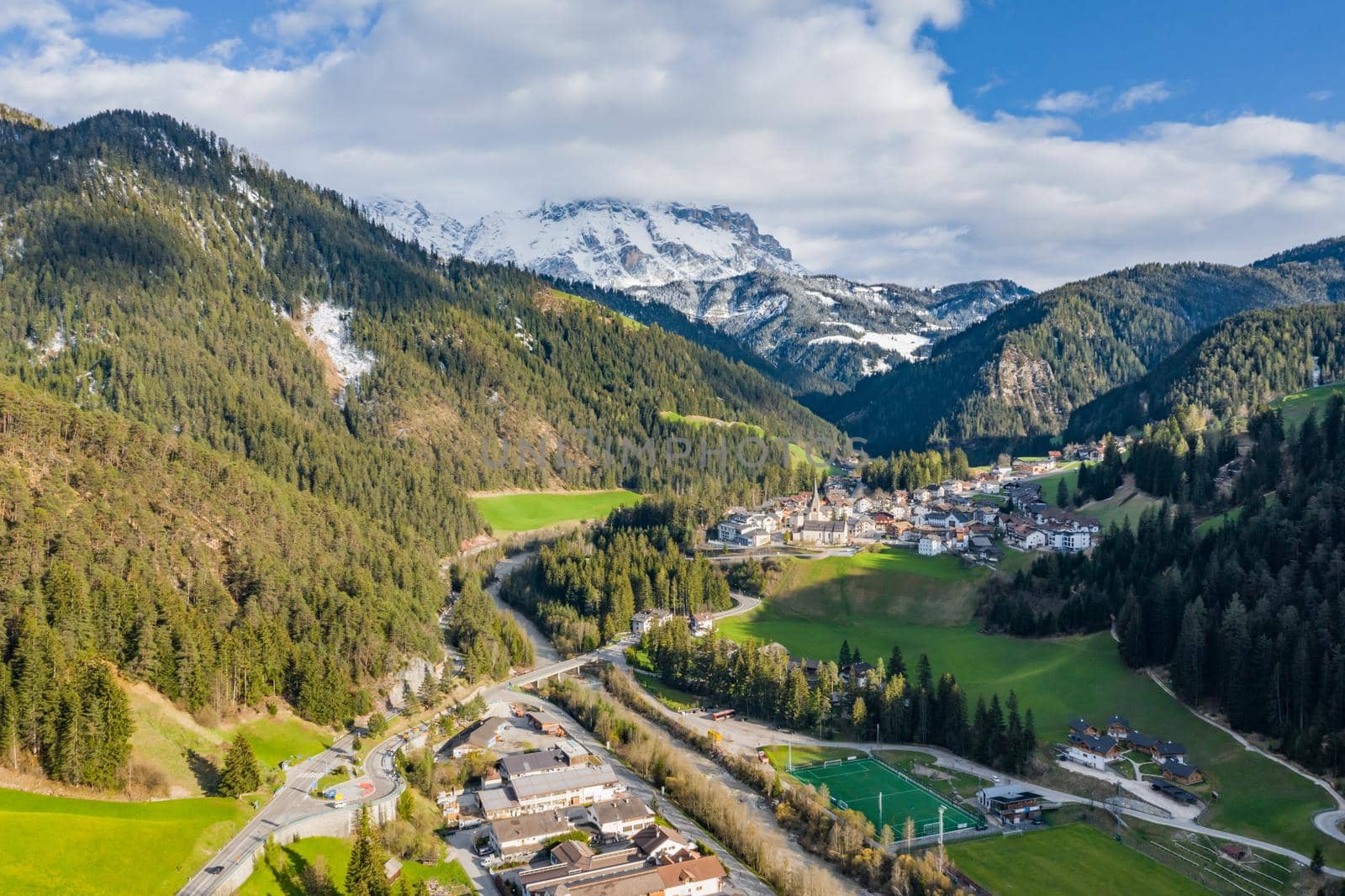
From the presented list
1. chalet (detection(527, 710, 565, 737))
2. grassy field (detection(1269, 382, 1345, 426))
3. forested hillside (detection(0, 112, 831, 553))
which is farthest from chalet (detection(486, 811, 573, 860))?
grassy field (detection(1269, 382, 1345, 426))

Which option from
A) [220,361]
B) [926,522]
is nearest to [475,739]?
[926,522]

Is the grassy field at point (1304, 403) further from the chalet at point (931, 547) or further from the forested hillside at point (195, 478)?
the forested hillside at point (195, 478)

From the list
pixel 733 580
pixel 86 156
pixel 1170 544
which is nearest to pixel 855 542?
pixel 733 580

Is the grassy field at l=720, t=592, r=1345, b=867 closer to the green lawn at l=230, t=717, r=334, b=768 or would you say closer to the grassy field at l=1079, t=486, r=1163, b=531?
the grassy field at l=1079, t=486, r=1163, b=531

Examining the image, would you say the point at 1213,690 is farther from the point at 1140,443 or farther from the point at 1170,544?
the point at 1140,443

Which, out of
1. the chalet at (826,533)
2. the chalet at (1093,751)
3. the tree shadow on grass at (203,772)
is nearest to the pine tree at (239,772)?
the tree shadow on grass at (203,772)
